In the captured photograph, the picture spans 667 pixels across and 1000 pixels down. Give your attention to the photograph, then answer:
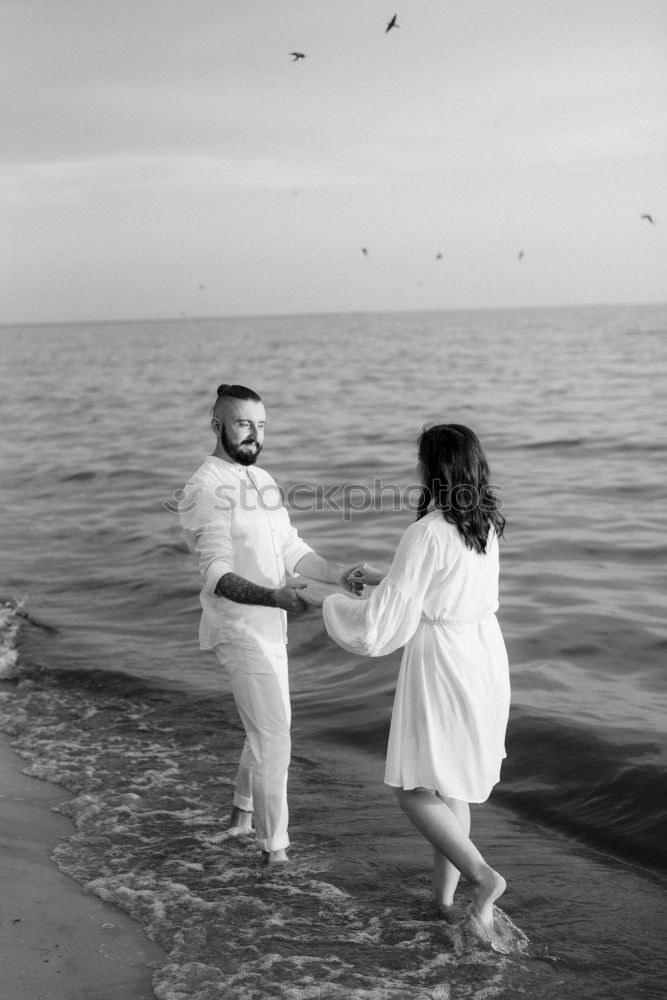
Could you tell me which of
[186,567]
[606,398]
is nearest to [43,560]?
[186,567]

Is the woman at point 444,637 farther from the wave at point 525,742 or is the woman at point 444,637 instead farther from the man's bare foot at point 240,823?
the wave at point 525,742

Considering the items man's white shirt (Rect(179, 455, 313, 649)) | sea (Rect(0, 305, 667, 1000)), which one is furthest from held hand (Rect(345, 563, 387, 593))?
sea (Rect(0, 305, 667, 1000))

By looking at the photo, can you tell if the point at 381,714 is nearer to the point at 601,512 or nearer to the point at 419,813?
the point at 419,813

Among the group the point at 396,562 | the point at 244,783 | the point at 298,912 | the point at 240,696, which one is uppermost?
the point at 396,562

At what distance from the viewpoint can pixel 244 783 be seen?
5.25m

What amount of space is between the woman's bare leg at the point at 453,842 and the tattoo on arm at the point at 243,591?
96 cm

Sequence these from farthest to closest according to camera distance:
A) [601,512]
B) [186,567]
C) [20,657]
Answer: [601,512] → [186,567] → [20,657]

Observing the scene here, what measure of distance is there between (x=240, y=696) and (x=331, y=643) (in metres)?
4.79

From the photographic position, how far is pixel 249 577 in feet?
15.8

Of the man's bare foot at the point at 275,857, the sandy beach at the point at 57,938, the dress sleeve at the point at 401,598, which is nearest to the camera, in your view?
the sandy beach at the point at 57,938

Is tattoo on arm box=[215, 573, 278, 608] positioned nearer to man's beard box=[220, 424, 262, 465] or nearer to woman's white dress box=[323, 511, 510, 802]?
woman's white dress box=[323, 511, 510, 802]

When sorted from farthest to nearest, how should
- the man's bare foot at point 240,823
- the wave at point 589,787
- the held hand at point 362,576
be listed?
1. the wave at point 589,787
2. the man's bare foot at point 240,823
3. the held hand at point 362,576

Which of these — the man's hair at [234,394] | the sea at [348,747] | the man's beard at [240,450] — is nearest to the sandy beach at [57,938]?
the sea at [348,747]

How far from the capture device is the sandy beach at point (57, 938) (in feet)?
12.7
